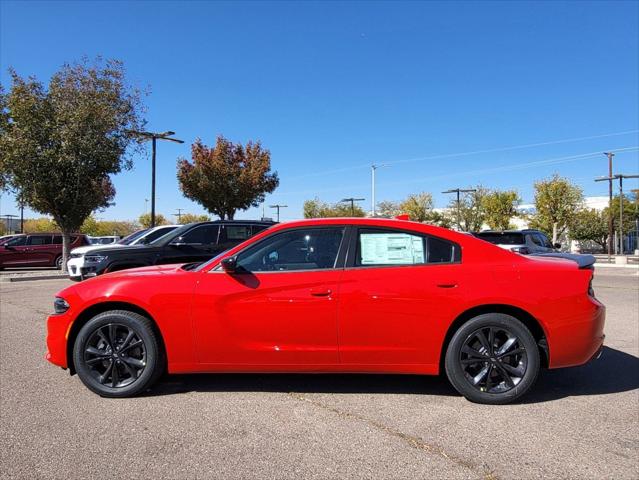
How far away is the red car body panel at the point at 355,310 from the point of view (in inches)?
166

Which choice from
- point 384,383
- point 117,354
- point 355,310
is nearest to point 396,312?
point 355,310

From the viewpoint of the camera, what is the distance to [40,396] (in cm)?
448

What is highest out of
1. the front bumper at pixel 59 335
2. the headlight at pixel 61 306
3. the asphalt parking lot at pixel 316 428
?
the headlight at pixel 61 306

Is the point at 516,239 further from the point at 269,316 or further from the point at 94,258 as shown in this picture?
the point at 269,316

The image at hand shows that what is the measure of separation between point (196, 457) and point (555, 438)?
2533mm

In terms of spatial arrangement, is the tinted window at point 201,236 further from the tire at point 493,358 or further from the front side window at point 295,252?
the tire at point 493,358

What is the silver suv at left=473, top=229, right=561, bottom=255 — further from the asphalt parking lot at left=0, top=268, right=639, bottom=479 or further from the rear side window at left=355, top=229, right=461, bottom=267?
the rear side window at left=355, top=229, right=461, bottom=267

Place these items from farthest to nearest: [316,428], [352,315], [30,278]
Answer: [30,278], [352,315], [316,428]

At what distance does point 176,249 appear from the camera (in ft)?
33.0

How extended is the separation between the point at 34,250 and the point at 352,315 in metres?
21.5

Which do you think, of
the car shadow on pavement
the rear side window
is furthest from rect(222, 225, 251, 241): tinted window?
the rear side window

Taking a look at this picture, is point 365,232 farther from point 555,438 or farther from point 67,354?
point 67,354

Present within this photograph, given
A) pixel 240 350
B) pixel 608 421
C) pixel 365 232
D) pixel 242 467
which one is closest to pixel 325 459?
pixel 242 467

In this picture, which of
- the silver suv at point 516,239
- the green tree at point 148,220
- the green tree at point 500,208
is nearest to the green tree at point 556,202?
the green tree at point 500,208
